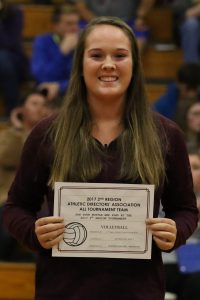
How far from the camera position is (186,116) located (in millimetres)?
4730

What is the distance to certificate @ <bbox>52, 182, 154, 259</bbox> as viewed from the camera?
183 centimetres

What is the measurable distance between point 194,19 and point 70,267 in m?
4.81

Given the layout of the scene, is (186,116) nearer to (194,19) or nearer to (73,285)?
(194,19)

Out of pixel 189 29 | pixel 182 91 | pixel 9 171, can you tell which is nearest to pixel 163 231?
pixel 9 171

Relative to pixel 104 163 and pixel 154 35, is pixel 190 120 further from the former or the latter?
pixel 104 163

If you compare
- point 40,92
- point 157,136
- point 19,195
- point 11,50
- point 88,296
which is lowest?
point 88,296

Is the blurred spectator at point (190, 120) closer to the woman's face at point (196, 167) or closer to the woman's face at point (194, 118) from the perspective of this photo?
the woman's face at point (194, 118)

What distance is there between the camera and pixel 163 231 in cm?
182

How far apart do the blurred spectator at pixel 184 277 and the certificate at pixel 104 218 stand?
5.05 ft

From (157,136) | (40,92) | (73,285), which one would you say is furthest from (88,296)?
(40,92)

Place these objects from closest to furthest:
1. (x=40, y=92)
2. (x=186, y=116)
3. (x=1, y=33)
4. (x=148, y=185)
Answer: (x=148, y=185) → (x=186, y=116) → (x=40, y=92) → (x=1, y=33)

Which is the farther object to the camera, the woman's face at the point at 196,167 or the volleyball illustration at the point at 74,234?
the woman's face at the point at 196,167

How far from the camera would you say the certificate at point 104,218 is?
183 cm

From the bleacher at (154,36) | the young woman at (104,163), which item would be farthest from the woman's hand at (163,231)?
the bleacher at (154,36)
